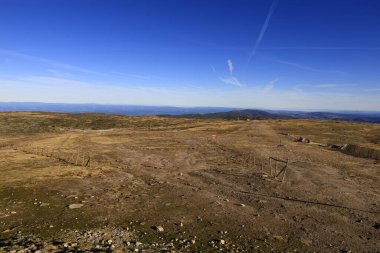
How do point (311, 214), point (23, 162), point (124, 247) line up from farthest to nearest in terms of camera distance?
point (23, 162) → point (311, 214) → point (124, 247)

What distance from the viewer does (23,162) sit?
128ft

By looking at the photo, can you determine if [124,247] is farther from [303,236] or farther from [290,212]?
[290,212]

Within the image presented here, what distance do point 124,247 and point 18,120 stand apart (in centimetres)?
9275

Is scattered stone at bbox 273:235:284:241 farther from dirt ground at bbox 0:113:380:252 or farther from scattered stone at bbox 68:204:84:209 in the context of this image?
scattered stone at bbox 68:204:84:209

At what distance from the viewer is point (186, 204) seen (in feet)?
79.2

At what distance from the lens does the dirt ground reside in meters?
17.6

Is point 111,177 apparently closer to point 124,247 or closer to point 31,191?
point 31,191

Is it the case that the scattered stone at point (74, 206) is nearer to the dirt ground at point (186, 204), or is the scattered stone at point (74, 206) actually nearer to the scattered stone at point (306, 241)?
the dirt ground at point (186, 204)

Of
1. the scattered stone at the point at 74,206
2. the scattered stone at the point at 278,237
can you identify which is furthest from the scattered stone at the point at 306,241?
the scattered stone at the point at 74,206

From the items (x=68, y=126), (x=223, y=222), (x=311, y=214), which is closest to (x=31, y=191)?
(x=223, y=222)

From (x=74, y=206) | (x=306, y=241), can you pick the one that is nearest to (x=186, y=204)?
(x=74, y=206)

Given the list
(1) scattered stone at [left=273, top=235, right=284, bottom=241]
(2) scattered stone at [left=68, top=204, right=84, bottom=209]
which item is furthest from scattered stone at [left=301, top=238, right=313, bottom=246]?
(2) scattered stone at [left=68, top=204, right=84, bottom=209]

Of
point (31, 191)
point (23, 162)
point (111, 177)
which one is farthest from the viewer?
point (23, 162)

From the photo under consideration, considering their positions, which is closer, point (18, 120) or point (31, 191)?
point (31, 191)
